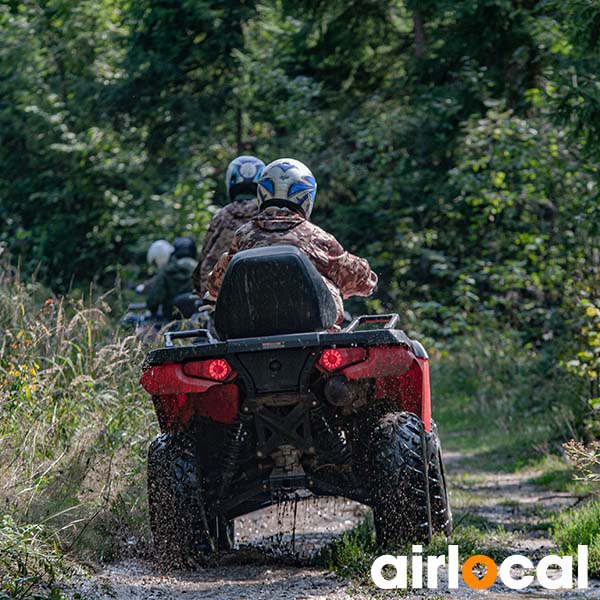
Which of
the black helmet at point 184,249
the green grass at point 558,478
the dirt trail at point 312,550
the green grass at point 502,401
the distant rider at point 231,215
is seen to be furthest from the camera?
the black helmet at point 184,249

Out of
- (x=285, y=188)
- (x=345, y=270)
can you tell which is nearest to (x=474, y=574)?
(x=345, y=270)

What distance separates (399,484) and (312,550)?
0.98 meters

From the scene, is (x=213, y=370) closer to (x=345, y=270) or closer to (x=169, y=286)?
(x=345, y=270)

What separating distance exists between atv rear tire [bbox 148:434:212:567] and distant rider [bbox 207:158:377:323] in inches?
46.1

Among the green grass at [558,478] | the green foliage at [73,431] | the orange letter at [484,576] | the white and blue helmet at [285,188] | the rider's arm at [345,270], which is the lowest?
the green grass at [558,478]

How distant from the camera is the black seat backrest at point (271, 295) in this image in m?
6.22

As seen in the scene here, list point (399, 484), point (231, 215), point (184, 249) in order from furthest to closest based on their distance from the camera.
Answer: point (184, 249) → point (231, 215) → point (399, 484)

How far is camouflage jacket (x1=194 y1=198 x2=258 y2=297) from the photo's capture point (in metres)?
9.76

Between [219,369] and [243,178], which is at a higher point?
[243,178]

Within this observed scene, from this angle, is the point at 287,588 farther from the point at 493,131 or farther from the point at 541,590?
the point at 493,131

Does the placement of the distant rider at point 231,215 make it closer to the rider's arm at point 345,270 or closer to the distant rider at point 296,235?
the distant rider at point 296,235

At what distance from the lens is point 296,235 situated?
695cm

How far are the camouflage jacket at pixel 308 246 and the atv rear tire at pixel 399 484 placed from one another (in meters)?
0.84

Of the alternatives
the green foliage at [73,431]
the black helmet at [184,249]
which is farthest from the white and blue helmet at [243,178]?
the black helmet at [184,249]
